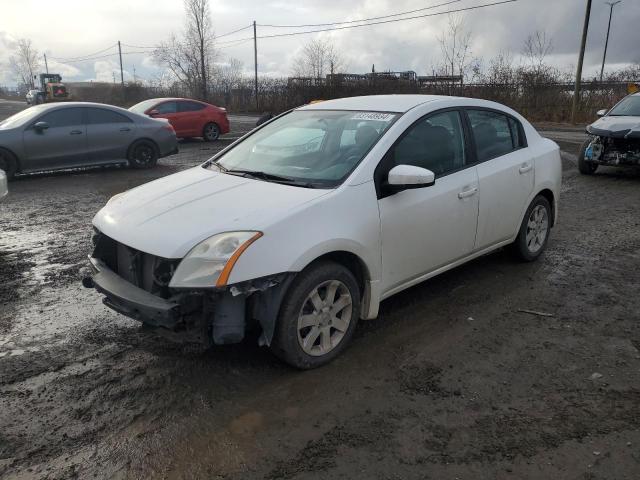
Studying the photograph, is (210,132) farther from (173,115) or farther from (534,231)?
→ (534,231)

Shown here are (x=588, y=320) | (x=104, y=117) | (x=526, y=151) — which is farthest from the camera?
(x=104, y=117)

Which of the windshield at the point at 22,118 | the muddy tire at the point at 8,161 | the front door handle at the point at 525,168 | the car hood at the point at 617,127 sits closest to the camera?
the front door handle at the point at 525,168

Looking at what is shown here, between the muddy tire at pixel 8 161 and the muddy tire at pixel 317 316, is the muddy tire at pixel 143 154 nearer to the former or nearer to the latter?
the muddy tire at pixel 8 161

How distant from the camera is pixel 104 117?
36.0 feet

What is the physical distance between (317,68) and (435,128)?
35154 millimetres

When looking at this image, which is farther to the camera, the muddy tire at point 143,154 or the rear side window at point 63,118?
the muddy tire at point 143,154

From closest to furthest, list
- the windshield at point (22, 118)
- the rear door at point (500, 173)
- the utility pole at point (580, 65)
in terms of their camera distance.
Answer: the rear door at point (500, 173), the windshield at point (22, 118), the utility pole at point (580, 65)

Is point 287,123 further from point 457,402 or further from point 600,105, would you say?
point 600,105

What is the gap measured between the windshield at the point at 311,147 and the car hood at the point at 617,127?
7352mm

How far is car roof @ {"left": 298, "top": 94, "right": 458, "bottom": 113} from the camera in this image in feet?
13.9

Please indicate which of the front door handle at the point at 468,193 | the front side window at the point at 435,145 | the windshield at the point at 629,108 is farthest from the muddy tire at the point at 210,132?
the front door handle at the point at 468,193

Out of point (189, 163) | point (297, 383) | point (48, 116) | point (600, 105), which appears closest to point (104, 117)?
point (48, 116)

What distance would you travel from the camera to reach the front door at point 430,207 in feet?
12.3

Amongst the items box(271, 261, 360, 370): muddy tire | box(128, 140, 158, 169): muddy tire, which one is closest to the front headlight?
box(271, 261, 360, 370): muddy tire
